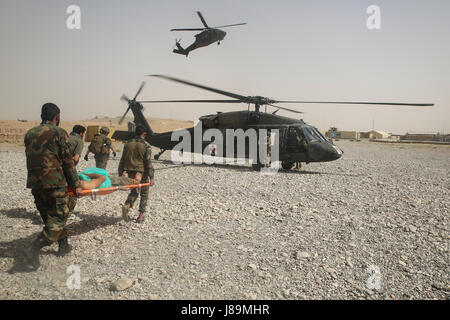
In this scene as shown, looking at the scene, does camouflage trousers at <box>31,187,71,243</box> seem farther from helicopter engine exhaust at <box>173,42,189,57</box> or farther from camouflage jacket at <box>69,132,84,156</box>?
helicopter engine exhaust at <box>173,42,189,57</box>

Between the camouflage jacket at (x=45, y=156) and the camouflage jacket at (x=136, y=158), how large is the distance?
1622mm

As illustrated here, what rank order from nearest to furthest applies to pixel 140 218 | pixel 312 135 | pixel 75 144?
pixel 140 218 < pixel 75 144 < pixel 312 135

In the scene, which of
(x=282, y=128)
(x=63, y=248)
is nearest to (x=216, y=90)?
(x=282, y=128)

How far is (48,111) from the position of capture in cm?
376

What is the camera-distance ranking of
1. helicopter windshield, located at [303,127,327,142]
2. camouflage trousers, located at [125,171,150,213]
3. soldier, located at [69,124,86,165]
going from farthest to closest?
helicopter windshield, located at [303,127,327,142] < soldier, located at [69,124,86,165] < camouflage trousers, located at [125,171,150,213]

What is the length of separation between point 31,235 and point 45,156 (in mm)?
1812

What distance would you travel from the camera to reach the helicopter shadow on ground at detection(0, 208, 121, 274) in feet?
12.3

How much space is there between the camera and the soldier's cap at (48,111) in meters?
3.75

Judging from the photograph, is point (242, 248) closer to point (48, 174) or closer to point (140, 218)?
point (140, 218)

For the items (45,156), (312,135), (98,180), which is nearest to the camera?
(45,156)

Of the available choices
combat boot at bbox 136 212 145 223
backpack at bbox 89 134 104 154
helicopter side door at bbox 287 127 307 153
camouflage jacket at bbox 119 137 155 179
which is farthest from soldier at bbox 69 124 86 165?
helicopter side door at bbox 287 127 307 153

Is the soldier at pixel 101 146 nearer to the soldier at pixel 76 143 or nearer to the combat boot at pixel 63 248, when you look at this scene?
the soldier at pixel 76 143
